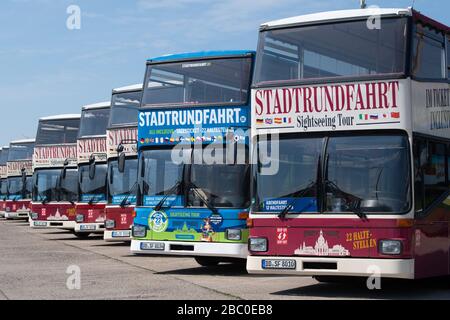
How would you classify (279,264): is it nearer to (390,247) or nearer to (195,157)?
(390,247)

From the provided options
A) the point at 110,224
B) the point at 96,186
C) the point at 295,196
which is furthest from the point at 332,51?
the point at 96,186

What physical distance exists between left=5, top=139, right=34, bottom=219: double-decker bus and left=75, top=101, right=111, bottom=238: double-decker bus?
16.5 metres

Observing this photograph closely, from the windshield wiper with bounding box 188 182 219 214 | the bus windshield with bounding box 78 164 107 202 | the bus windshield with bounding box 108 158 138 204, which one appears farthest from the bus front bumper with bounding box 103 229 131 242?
the windshield wiper with bounding box 188 182 219 214

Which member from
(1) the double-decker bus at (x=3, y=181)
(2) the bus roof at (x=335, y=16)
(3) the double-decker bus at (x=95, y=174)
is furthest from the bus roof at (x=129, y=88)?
(1) the double-decker bus at (x=3, y=181)

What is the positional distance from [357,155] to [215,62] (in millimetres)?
5466

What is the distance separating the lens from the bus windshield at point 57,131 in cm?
3180

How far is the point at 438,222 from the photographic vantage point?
1237 cm

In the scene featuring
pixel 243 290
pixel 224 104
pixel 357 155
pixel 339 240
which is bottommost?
pixel 243 290

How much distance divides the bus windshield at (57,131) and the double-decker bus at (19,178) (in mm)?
12248

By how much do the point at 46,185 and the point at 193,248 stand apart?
16.5m

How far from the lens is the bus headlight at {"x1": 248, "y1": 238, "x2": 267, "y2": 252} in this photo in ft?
40.7

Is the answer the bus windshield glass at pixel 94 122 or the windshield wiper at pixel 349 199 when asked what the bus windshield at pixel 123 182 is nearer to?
the bus windshield glass at pixel 94 122

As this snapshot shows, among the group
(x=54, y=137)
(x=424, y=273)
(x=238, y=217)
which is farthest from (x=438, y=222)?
(x=54, y=137)

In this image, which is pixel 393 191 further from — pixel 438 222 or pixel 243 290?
pixel 243 290
